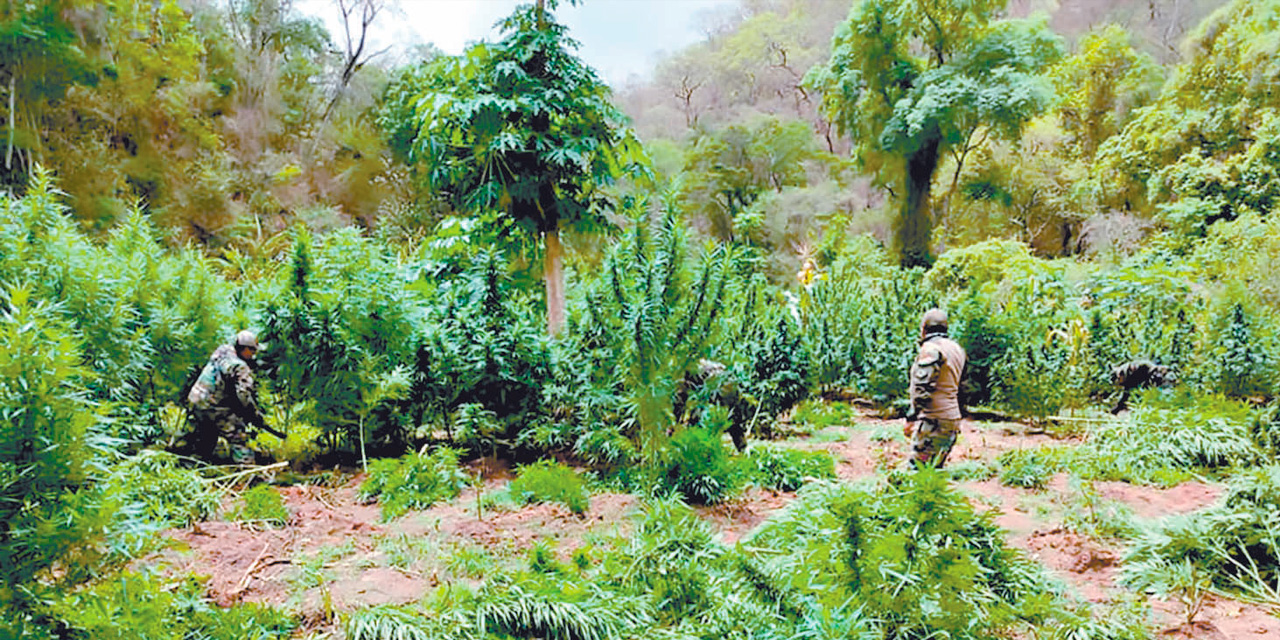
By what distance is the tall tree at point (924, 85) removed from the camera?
619 inches

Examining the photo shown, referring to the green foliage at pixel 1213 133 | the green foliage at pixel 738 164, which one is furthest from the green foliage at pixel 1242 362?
the green foliage at pixel 738 164

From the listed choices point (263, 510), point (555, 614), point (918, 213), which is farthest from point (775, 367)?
point (918, 213)

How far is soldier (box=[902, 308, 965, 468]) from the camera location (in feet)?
14.1

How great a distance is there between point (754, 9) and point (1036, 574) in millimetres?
35532

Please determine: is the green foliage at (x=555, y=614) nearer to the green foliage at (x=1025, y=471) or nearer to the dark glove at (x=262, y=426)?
the dark glove at (x=262, y=426)

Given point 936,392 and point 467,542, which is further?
point 936,392

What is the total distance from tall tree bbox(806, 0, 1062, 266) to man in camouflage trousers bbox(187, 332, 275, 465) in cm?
1593

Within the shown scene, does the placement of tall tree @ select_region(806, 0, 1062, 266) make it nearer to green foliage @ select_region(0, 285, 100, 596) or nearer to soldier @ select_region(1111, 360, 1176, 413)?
soldier @ select_region(1111, 360, 1176, 413)

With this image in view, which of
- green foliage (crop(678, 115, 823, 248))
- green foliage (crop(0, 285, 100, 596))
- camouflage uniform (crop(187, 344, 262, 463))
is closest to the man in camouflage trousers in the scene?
camouflage uniform (crop(187, 344, 262, 463))

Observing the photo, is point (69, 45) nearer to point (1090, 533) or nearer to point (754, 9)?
point (1090, 533)

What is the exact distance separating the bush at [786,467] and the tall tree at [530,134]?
207cm

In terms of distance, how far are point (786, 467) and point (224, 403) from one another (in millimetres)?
4094

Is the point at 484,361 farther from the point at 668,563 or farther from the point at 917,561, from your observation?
the point at 917,561

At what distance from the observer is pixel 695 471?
165 inches
